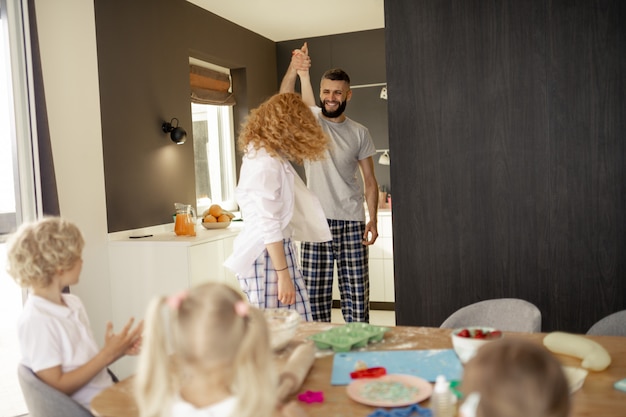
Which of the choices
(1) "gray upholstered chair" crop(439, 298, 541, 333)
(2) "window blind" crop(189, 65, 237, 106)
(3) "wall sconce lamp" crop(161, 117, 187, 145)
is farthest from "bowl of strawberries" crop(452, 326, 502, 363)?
(2) "window blind" crop(189, 65, 237, 106)

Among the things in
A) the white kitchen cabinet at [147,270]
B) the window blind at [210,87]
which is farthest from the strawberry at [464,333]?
the window blind at [210,87]

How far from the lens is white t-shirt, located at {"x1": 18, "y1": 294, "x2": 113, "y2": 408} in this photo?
5.27ft

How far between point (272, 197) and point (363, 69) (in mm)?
3599

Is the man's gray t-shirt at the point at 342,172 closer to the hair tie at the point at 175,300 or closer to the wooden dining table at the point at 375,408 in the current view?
the wooden dining table at the point at 375,408

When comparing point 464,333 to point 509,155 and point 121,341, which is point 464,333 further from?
point 509,155

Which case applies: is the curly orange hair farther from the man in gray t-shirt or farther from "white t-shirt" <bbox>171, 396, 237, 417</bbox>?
"white t-shirt" <bbox>171, 396, 237, 417</bbox>

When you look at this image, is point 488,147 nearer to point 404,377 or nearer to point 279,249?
point 279,249

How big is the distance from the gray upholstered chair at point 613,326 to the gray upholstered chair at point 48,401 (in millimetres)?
1521

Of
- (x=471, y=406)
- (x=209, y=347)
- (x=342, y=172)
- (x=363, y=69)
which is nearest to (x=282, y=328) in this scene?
(x=209, y=347)

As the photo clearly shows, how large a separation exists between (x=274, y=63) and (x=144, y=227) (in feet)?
8.52

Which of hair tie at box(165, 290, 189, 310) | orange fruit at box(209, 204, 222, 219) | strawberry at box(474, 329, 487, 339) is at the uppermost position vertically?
hair tie at box(165, 290, 189, 310)

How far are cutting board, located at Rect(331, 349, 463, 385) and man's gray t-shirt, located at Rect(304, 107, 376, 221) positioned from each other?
1.81m

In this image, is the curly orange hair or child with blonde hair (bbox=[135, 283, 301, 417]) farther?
the curly orange hair

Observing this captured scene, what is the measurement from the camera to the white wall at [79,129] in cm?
338
